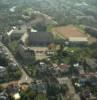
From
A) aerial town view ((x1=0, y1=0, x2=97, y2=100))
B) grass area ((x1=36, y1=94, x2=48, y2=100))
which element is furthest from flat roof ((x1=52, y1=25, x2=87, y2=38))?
grass area ((x1=36, y1=94, x2=48, y2=100))

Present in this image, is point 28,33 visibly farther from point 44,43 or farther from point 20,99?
point 20,99

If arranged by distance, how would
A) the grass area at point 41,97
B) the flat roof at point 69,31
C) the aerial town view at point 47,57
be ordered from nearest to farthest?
the grass area at point 41,97 → the aerial town view at point 47,57 → the flat roof at point 69,31

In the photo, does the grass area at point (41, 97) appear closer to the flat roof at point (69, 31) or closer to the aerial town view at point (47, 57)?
the aerial town view at point (47, 57)

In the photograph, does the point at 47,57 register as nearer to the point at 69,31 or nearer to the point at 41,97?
the point at 41,97

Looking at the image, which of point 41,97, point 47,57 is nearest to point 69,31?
point 47,57

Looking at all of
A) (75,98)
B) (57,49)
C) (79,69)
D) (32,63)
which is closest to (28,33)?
(57,49)

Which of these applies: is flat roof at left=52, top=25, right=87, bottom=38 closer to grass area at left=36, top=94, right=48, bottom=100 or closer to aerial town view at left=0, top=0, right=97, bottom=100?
aerial town view at left=0, top=0, right=97, bottom=100

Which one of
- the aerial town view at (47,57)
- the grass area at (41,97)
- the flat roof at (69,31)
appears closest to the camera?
the grass area at (41,97)

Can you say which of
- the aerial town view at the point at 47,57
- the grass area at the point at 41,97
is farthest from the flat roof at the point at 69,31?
the grass area at the point at 41,97
